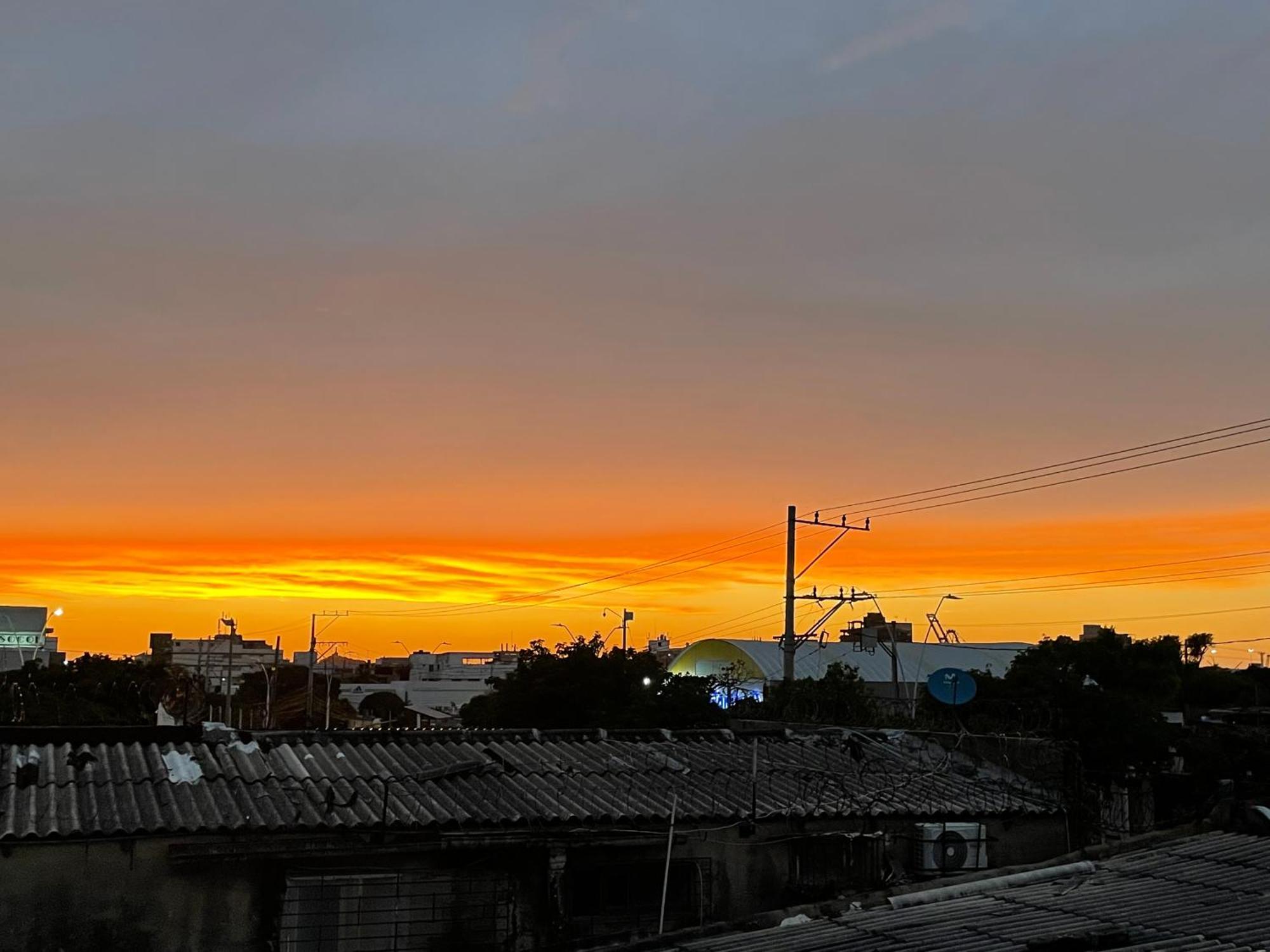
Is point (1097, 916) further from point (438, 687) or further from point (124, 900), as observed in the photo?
point (438, 687)

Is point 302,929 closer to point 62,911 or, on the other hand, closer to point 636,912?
point 62,911

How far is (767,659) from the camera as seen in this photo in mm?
72375

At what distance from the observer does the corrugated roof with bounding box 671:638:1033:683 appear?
7294 cm

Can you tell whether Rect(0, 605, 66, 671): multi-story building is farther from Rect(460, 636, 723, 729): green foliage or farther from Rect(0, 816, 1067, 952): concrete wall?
Rect(0, 816, 1067, 952): concrete wall

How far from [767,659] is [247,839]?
59.9 meters

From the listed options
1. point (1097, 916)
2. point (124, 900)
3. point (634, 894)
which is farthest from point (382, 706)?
point (1097, 916)

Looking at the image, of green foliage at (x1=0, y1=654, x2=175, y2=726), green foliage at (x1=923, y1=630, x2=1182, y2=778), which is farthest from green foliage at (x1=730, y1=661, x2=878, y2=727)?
green foliage at (x1=0, y1=654, x2=175, y2=726)

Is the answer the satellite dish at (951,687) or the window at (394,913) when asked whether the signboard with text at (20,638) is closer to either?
the satellite dish at (951,687)

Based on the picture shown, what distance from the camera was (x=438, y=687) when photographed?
5172 inches

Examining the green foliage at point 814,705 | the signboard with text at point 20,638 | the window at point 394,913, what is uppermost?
the signboard with text at point 20,638

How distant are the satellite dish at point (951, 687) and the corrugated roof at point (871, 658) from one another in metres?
46.1

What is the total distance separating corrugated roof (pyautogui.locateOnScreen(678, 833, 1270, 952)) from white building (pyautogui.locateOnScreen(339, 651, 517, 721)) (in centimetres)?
7416

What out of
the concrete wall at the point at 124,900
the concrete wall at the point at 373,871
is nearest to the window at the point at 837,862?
the concrete wall at the point at 373,871

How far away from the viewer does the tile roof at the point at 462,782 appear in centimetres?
1457
